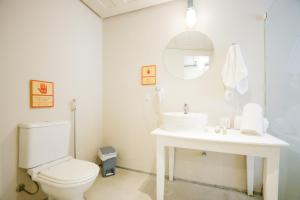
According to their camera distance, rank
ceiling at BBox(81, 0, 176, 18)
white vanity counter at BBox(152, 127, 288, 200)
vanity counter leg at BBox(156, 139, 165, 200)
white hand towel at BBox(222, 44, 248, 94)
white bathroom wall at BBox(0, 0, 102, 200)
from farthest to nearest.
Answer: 1. ceiling at BBox(81, 0, 176, 18)
2. white hand towel at BBox(222, 44, 248, 94)
3. vanity counter leg at BBox(156, 139, 165, 200)
4. white bathroom wall at BBox(0, 0, 102, 200)
5. white vanity counter at BBox(152, 127, 288, 200)

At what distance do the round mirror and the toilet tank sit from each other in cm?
141

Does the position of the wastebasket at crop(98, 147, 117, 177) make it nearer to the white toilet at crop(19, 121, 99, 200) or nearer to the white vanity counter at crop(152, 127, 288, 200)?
the white toilet at crop(19, 121, 99, 200)

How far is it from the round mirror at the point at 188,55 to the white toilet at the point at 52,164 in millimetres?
1389

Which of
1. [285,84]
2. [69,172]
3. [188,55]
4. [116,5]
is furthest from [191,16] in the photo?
[69,172]

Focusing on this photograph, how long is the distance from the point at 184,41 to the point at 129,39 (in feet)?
2.53

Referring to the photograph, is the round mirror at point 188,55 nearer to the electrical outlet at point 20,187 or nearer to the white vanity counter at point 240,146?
the white vanity counter at point 240,146

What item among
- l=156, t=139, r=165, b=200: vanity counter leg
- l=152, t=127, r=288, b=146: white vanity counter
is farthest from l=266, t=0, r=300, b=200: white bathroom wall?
l=156, t=139, r=165, b=200: vanity counter leg

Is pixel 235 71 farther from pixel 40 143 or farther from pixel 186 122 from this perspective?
pixel 40 143

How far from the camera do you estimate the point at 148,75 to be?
2.02m

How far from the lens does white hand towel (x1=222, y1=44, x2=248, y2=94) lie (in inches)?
60.5

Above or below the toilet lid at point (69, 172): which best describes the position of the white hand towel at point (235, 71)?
above

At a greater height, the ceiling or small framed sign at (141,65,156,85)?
the ceiling

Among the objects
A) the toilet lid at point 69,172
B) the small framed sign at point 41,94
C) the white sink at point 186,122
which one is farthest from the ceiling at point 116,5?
the toilet lid at point 69,172

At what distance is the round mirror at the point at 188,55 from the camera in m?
1.77
